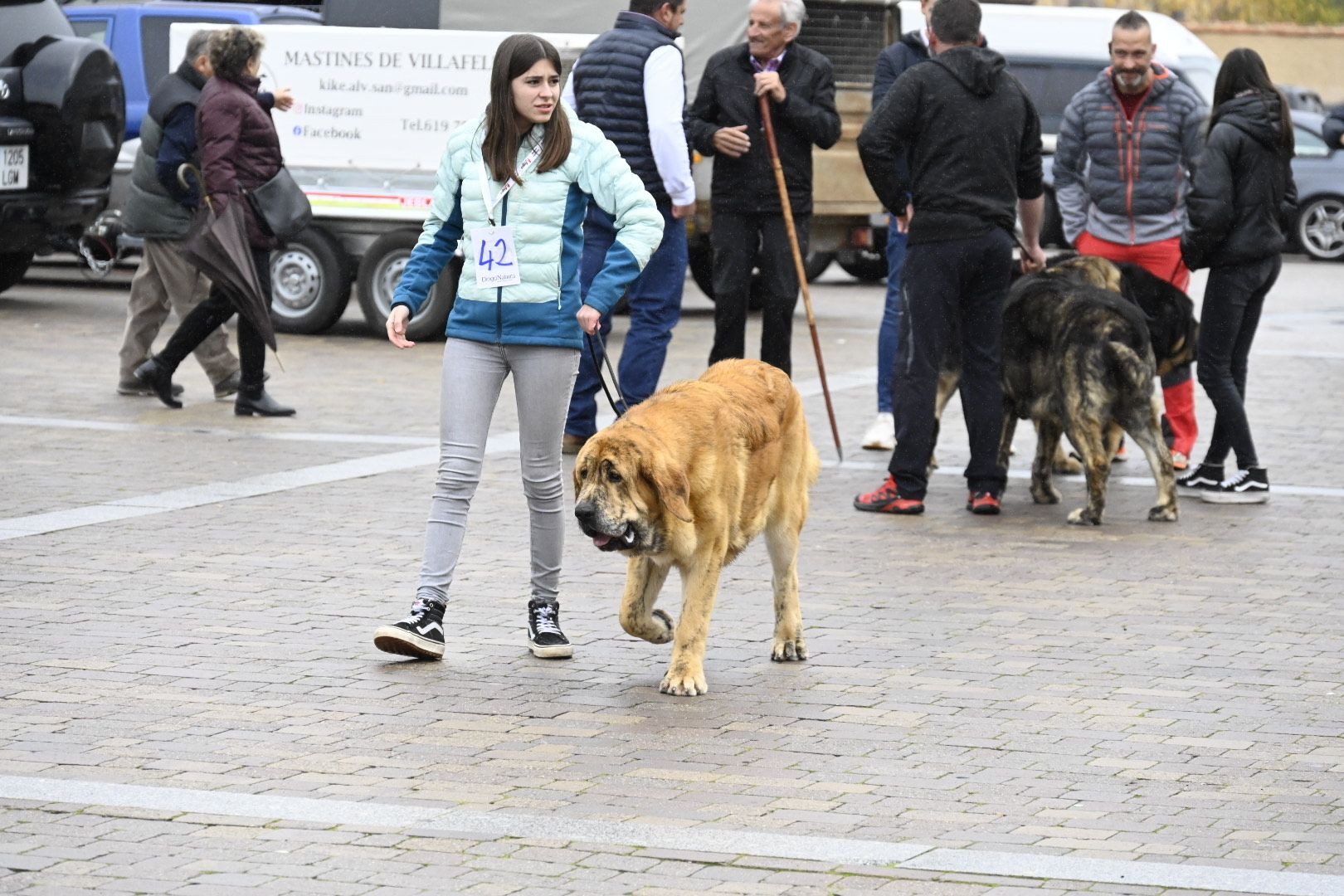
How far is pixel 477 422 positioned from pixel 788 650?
4.02 ft

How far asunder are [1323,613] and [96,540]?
468 centimetres

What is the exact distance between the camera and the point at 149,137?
11836mm

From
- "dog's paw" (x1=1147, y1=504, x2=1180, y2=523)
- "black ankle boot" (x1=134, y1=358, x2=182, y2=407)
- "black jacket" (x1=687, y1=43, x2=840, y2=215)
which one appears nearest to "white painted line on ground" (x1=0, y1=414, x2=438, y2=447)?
"black ankle boot" (x1=134, y1=358, x2=182, y2=407)

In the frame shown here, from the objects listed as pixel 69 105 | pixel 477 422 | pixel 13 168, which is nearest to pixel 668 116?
pixel 477 422

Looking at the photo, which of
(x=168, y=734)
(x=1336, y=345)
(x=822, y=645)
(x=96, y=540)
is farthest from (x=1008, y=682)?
(x=1336, y=345)

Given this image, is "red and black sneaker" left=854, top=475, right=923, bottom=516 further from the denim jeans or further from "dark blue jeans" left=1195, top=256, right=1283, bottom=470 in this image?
"dark blue jeans" left=1195, top=256, right=1283, bottom=470

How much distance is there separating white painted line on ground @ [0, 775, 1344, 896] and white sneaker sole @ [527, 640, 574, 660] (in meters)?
1.56

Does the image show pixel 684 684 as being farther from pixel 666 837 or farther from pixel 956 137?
pixel 956 137

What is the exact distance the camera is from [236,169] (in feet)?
36.6

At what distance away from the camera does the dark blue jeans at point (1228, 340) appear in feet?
32.0

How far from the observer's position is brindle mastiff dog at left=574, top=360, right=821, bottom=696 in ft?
18.9

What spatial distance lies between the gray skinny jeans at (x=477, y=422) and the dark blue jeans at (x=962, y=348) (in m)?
2.91

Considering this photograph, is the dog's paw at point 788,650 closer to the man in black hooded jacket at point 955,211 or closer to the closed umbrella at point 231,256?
the man in black hooded jacket at point 955,211

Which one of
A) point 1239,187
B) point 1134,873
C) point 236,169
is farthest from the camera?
point 236,169
